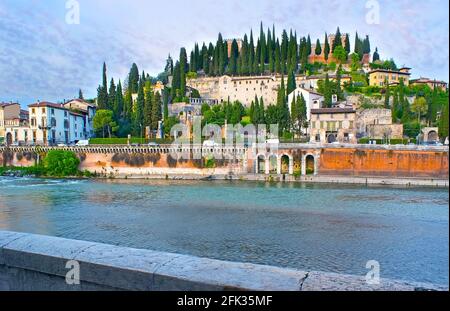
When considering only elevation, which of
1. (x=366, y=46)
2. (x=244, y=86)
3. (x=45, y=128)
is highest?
(x=366, y=46)

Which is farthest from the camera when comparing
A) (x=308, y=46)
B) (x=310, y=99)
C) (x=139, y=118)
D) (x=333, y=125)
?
(x=308, y=46)

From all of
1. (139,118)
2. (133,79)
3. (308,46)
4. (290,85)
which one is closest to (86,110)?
(133,79)

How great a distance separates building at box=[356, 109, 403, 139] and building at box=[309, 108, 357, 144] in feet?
16.0

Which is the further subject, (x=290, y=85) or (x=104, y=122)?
(x=290, y=85)

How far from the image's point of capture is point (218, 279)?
83.8 inches

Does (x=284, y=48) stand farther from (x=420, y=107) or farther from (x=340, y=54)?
(x=420, y=107)

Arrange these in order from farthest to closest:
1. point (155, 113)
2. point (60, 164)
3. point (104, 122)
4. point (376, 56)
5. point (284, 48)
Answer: point (376, 56) → point (284, 48) → point (104, 122) → point (155, 113) → point (60, 164)

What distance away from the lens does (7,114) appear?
55.0 m

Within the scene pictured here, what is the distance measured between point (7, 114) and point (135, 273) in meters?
61.1

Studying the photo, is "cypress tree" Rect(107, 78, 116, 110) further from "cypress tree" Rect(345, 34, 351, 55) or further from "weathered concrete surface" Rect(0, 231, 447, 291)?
"weathered concrete surface" Rect(0, 231, 447, 291)

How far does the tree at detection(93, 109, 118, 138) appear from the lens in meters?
52.5

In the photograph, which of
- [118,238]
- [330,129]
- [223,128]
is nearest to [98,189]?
[118,238]

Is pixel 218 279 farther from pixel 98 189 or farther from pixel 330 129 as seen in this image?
pixel 330 129

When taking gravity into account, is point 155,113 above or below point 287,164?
above
